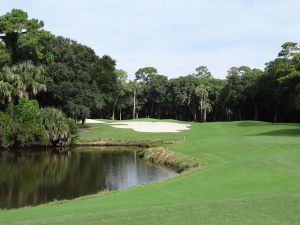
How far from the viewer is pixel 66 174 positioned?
3241 centimetres

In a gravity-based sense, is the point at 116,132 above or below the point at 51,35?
below

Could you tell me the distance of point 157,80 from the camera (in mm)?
119312

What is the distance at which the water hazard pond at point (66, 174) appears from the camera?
82.3 feet

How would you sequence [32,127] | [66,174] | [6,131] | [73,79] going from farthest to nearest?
[73,79]
[32,127]
[6,131]
[66,174]

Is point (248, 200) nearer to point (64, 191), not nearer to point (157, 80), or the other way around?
point (64, 191)

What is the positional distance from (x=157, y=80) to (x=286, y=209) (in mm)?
108356

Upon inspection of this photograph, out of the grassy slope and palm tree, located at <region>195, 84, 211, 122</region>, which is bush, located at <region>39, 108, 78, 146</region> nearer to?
the grassy slope

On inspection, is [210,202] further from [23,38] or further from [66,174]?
[23,38]

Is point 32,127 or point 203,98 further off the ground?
point 203,98

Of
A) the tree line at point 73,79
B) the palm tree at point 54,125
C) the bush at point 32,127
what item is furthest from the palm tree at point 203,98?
the palm tree at point 54,125

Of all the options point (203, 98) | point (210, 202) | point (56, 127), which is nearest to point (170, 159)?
point (56, 127)

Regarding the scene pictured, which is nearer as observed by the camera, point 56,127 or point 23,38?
point 56,127

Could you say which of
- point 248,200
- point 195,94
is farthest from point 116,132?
point 195,94

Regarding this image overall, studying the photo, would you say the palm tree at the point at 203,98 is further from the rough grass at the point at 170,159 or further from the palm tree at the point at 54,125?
the rough grass at the point at 170,159
